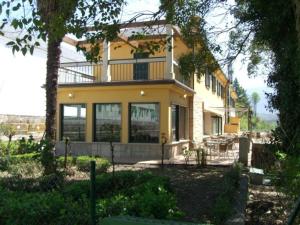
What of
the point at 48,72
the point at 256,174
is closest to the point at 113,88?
the point at 48,72

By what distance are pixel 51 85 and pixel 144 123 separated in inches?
262

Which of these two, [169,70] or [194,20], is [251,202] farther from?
[169,70]

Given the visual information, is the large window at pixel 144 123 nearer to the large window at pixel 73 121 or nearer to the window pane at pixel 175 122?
the window pane at pixel 175 122

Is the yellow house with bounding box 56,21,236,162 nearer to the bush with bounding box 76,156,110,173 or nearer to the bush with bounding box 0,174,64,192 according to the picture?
the bush with bounding box 76,156,110,173

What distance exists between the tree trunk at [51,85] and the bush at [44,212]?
7.41m

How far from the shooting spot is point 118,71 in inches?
842

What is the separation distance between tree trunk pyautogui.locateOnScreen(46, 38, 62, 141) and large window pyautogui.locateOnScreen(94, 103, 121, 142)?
20.0 ft

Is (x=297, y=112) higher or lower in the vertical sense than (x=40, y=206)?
higher

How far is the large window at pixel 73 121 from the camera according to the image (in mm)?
20641

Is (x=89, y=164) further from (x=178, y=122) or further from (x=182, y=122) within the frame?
(x=182, y=122)

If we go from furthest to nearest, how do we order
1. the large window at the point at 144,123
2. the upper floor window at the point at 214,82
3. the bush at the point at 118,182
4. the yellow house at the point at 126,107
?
the upper floor window at the point at 214,82
the large window at the point at 144,123
the yellow house at the point at 126,107
the bush at the point at 118,182

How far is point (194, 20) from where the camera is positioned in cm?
1410

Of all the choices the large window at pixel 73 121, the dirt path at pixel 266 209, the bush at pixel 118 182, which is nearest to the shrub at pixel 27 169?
the bush at pixel 118 182

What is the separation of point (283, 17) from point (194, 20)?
3.05 meters
